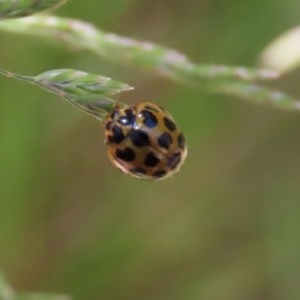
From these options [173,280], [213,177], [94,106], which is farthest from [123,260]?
[94,106]

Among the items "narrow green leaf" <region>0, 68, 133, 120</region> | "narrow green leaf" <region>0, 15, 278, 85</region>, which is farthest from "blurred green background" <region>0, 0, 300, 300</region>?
"narrow green leaf" <region>0, 68, 133, 120</region>

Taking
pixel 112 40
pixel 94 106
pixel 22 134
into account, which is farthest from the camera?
pixel 22 134

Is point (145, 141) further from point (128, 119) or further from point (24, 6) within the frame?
point (24, 6)

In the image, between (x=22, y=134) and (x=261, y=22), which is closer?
(x=22, y=134)

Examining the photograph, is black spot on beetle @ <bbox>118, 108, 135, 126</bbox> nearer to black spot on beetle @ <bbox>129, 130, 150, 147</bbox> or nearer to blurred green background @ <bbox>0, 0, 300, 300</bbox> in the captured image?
black spot on beetle @ <bbox>129, 130, 150, 147</bbox>

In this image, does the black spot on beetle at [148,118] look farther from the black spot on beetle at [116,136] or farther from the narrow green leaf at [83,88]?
the narrow green leaf at [83,88]

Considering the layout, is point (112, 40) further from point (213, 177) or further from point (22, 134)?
point (213, 177)
